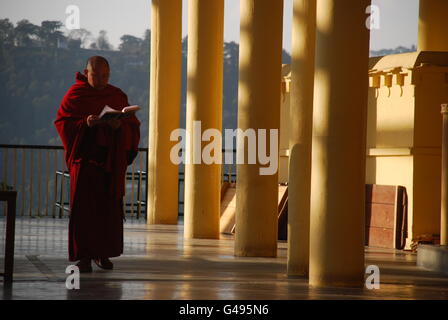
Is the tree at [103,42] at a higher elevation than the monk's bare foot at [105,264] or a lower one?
higher

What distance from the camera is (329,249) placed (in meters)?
10.1

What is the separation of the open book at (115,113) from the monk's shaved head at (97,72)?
19.5 inches

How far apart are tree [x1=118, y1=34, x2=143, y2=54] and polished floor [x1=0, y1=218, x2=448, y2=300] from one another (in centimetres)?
2749

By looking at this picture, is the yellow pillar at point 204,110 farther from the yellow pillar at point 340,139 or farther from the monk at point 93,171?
the yellow pillar at point 340,139

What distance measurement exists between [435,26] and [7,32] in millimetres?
26678

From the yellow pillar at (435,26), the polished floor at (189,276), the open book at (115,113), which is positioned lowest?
the polished floor at (189,276)

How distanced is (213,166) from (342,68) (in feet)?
24.3

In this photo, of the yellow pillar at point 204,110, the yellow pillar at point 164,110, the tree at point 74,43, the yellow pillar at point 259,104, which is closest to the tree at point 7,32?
the tree at point 74,43

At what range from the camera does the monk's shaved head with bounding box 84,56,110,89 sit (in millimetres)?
11844

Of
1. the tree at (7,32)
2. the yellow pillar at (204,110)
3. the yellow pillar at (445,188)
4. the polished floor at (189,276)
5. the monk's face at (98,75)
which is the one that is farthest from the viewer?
the tree at (7,32)

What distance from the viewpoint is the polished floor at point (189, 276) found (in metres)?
9.57
